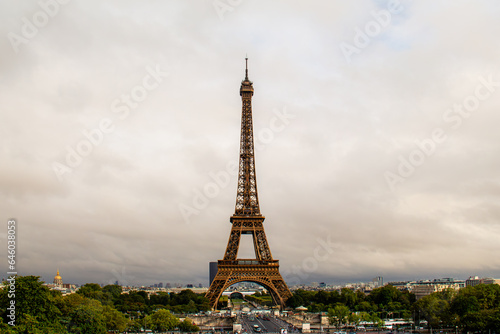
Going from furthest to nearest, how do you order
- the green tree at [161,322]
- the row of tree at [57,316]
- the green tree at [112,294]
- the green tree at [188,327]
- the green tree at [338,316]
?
the green tree at [112,294], the green tree at [338,316], the green tree at [188,327], the green tree at [161,322], the row of tree at [57,316]

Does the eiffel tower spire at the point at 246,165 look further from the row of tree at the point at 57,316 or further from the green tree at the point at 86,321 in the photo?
the green tree at the point at 86,321

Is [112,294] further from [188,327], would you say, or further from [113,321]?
[113,321]

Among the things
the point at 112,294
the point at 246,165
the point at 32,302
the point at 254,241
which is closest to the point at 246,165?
the point at 246,165

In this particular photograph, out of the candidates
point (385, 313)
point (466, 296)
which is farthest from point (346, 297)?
point (466, 296)

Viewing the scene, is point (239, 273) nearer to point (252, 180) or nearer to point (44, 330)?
point (252, 180)

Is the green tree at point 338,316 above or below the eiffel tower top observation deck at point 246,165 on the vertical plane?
below

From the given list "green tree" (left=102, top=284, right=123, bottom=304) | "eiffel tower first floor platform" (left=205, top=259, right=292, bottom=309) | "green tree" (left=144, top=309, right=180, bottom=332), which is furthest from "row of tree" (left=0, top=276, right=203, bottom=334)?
"green tree" (left=102, top=284, right=123, bottom=304)

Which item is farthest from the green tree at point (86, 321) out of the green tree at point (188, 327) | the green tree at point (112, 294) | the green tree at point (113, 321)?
the green tree at point (112, 294)

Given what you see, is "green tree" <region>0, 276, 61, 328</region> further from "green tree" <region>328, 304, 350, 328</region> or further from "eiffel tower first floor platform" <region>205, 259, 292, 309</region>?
"green tree" <region>328, 304, 350, 328</region>
